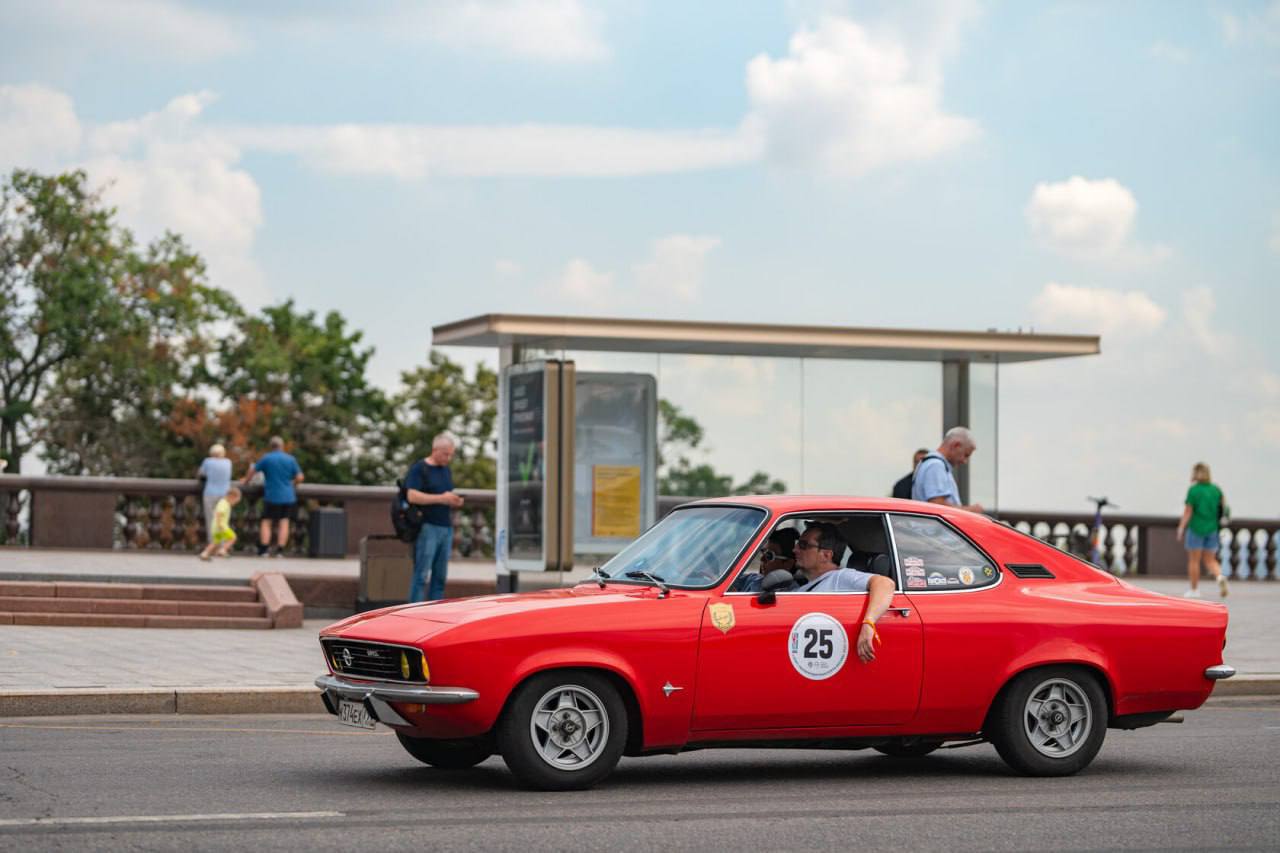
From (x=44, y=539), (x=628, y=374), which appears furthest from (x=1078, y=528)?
(x=44, y=539)

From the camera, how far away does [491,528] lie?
103 ft

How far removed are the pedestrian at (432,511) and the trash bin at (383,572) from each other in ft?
5.70

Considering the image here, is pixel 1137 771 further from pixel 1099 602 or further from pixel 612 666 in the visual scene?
pixel 612 666

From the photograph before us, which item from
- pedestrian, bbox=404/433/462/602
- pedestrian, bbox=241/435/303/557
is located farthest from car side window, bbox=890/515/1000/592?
pedestrian, bbox=241/435/303/557

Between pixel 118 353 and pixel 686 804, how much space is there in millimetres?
52651

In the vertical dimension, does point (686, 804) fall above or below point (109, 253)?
below

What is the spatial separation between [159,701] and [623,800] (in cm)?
534

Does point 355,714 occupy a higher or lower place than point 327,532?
lower

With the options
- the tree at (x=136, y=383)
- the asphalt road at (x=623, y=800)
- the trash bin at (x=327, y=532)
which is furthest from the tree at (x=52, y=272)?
the asphalt road at (x=623, y=800)

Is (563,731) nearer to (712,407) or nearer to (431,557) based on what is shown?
(431,557)

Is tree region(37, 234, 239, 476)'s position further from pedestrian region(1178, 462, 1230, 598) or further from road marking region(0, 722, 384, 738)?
road marking region(0, 722, 384, 738)

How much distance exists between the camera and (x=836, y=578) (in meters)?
9.79

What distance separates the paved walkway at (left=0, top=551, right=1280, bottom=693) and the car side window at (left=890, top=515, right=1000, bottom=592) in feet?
18.1

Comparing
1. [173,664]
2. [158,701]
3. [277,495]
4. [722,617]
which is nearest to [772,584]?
[722,617]
